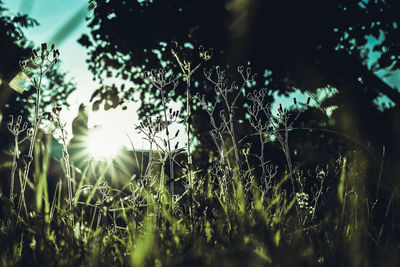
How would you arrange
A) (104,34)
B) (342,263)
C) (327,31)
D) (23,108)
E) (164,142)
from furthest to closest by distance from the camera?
(23,108)
(104,34)
(327,31)
(164,142)
(342,263)

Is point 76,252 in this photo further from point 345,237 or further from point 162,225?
point 345,237

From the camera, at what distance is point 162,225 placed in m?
1.43

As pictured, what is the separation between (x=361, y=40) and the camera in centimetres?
639

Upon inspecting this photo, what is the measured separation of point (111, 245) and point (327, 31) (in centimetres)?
654

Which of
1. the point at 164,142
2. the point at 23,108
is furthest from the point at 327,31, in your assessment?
the point at 23,108

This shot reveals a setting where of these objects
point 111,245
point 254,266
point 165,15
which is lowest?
point 111,245

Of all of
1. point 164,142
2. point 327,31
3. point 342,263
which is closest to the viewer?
point 342,263

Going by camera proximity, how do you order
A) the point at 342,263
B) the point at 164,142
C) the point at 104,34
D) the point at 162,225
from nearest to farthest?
the point at 342,263
the point at 162,225
the point at 164,142
the point at 104,34

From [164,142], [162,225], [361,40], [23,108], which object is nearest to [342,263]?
[162,225]

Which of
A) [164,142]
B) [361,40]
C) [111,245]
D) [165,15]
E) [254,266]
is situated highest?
[165,15]

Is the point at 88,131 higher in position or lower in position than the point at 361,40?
lower

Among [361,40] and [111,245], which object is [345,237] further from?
[361,40]

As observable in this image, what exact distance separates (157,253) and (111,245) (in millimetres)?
597

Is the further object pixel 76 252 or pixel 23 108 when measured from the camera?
pixel 23 108
